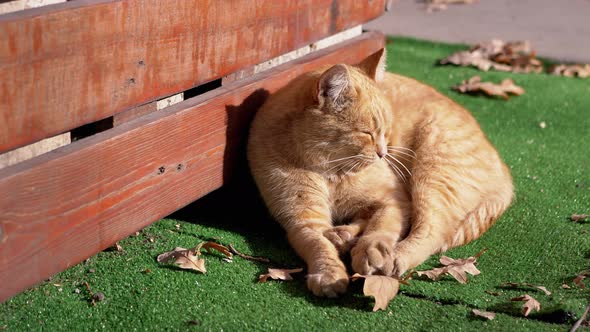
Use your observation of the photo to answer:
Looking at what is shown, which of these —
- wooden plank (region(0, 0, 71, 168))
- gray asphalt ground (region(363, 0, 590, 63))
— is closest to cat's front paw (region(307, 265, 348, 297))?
wooden plank (region(0, 0, 71, 168))

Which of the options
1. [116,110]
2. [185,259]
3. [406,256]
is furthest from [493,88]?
[116,110]

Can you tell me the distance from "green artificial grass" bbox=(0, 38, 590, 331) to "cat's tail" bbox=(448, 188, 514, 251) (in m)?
0.05

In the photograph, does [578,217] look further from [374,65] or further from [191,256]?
[191,256]

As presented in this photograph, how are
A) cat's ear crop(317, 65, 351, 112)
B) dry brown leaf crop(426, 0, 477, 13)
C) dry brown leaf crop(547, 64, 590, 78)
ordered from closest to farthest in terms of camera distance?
cat's ear crop(317, 65, 351, 112)
dry brown leaf crop(547, 64, 590, 78)
dry brown leaf crop(426, 0, 477, 13)

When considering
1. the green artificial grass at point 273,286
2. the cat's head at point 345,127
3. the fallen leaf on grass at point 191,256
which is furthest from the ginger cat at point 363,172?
the fallen leaf on grass at point 191,256

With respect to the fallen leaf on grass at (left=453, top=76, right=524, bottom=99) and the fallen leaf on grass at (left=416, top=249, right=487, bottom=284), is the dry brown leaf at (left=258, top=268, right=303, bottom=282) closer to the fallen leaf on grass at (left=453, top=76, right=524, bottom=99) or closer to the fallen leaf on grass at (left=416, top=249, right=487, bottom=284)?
the fallen leaf on grass at (left=416, top=249, right=487, bottom=284)

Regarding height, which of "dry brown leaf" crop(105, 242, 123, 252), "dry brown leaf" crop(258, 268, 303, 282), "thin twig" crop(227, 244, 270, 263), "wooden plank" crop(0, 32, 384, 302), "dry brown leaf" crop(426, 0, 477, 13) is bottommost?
"thin twig" crop(227, 244, 270, 263)

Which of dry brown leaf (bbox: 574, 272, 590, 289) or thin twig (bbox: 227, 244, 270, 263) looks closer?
dry brown leaf (bbox: 574, 272, 590, 289)

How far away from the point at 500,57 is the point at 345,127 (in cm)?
394

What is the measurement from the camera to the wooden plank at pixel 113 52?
8.23 ft

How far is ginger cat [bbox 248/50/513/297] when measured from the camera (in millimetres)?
3559

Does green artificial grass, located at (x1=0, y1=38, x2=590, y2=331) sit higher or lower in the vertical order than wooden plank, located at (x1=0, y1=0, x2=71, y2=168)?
lower

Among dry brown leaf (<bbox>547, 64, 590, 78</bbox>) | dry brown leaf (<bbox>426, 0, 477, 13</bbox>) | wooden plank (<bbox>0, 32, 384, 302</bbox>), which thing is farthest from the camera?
dry brown leaf (<bbox>426, 0, 477, 13</bbox>)

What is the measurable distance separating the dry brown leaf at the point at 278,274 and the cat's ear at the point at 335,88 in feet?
2.76
